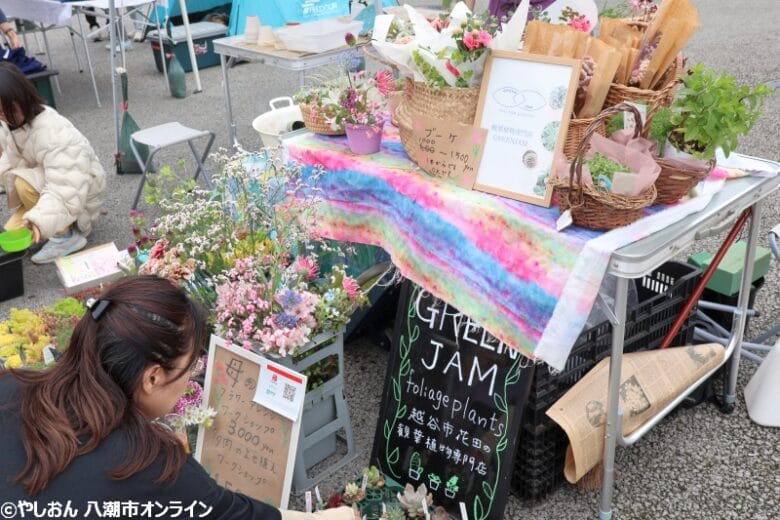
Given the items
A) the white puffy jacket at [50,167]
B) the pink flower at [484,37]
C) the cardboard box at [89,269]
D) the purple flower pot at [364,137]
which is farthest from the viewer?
the white puffy jacket at [50,167]

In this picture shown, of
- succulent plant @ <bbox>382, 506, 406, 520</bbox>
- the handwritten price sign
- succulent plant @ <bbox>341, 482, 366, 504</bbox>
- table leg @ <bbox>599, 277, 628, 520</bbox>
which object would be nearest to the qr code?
succulent plant @ <bbox>341, 482, 366, 504</bbox>

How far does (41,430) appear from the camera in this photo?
133cm

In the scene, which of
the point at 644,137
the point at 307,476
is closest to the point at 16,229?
the point at 307,476

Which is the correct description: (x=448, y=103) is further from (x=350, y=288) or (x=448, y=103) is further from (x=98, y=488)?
(x=98, y=488)

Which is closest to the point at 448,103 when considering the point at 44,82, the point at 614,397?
the point at 614,397

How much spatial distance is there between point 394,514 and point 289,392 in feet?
1.55

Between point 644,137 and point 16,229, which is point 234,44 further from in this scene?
point 644,137

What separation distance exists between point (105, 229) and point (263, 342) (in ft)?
9.31

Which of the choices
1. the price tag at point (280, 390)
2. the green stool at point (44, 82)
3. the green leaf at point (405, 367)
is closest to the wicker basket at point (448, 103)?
the green leaf at point (405, 367)

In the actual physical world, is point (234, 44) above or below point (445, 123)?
below

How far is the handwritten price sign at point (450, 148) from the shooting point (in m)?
2.19

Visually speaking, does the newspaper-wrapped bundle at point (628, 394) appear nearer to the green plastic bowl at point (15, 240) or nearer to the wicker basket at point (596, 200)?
the wicker basket at point (596, 200)

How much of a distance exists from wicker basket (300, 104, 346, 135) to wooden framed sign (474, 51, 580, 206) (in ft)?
2.73

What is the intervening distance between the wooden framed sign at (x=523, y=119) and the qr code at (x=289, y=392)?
850 millimetres
